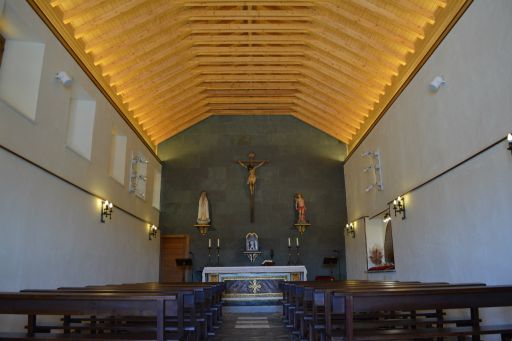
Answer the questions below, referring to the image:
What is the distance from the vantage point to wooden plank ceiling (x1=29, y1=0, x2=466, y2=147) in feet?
22.1

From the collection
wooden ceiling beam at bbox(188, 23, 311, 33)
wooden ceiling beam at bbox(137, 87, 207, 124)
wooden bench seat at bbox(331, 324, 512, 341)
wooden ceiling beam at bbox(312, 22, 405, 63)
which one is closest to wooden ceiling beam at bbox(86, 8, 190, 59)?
wooden ceiling beam at bbox(188, 23, 311, 33)

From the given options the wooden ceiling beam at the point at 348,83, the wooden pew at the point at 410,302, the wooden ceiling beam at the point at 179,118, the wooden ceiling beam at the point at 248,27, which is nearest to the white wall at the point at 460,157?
the wooden ceiling beam at the point at 348,83

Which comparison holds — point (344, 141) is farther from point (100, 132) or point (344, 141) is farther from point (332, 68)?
point (100, 132)

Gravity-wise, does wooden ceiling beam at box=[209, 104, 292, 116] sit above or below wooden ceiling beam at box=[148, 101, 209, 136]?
above

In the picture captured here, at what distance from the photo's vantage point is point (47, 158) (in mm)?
5797

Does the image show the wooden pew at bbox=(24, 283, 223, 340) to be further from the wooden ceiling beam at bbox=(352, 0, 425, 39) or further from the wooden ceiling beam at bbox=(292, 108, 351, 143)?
the wooden ceiling beam at bbox=(292, 108, 351, 143)

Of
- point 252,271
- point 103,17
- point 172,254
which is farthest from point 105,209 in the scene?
point 172,254

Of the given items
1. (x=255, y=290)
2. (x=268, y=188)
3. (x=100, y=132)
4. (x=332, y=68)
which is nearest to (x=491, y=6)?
(x=332, y=68)

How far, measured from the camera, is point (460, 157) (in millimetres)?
5621

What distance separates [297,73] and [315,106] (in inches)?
60.1

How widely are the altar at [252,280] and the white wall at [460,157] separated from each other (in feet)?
9.61

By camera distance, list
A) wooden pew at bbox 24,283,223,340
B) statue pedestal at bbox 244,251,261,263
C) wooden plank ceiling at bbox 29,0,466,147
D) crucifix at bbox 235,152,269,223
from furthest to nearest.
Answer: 1. crucifix at bbox 235,152,269,223
2. statue pedestal at bbox 244,251,261,263
3. wooden plank ceiling at bbox 29,0,466,147
4. wooden pew at bbox 24,283,223,340

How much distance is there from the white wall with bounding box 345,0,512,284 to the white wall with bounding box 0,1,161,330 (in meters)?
5.43

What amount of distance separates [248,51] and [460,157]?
5.27 meters
